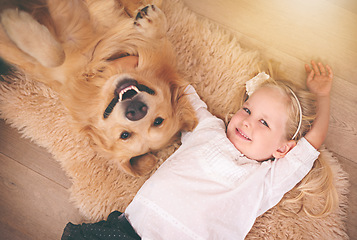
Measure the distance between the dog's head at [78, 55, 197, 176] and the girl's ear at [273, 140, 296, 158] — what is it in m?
0.53

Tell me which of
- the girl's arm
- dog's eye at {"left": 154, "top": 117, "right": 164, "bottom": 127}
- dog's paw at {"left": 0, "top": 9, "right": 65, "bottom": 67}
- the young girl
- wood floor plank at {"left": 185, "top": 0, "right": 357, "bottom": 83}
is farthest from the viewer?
wood floor plank at {"left": 185, "top": 0, "right": 357, "bottom": 83}

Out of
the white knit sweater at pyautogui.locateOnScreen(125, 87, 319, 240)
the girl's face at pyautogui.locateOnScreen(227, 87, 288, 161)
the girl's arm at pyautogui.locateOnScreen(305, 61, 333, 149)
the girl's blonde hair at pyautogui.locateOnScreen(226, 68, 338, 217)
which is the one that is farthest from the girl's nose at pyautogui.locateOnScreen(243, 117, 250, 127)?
the girl's arm at pyautogui.locateOnScreen(305, 61, 333, 149)

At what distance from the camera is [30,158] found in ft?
6.04

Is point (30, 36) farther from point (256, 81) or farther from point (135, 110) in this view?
point (256, 81)

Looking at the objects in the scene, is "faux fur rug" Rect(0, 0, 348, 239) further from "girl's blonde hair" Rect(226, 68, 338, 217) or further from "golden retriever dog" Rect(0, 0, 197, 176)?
"golden retriever dog" Rect(0, 0, 197, 176)

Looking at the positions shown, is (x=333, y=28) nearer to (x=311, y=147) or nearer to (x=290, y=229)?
(x=311, y=147)

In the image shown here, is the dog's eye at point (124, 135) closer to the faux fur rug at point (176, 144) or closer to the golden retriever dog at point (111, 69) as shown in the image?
the golden retriever dog at point (111, 69)

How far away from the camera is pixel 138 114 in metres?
1.29

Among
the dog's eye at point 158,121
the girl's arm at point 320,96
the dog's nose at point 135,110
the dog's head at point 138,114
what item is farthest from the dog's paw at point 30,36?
the girl's arm at point 320,96

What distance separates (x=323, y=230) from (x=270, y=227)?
0.34 metres

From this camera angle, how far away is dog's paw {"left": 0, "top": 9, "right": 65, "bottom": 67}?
1.19 m

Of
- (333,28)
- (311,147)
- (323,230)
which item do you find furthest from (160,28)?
(323,230)

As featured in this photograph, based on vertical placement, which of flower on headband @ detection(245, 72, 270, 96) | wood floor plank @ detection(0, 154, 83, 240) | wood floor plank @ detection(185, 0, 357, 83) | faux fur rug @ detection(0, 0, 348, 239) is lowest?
→ wood floor plank @ detection(0, 154, 83, 240)

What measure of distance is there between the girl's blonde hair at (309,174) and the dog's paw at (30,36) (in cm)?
125
